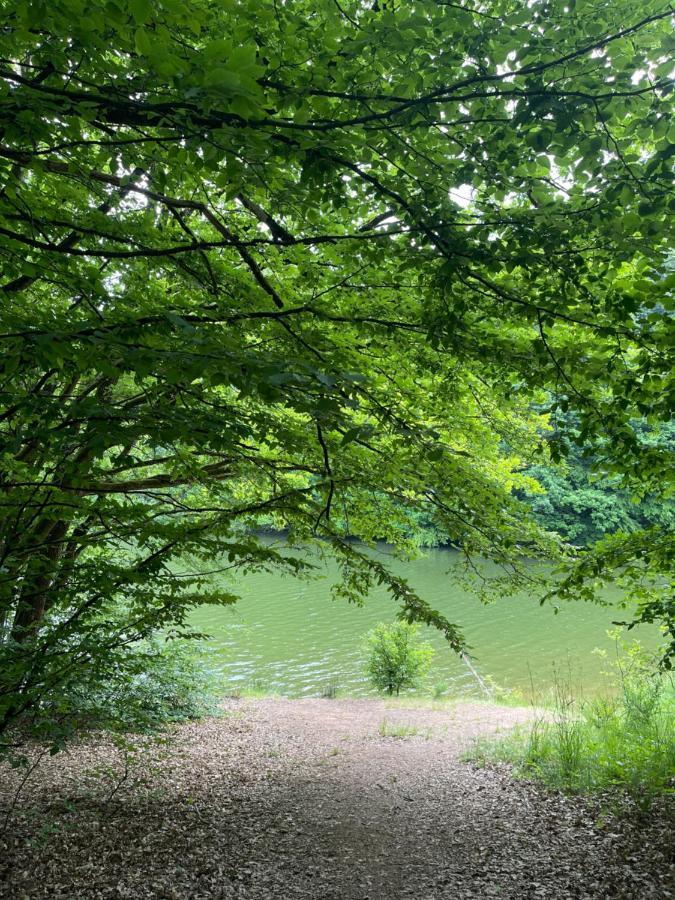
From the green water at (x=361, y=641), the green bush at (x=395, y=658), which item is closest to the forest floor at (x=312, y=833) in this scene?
the green water at (x=361, y=641)

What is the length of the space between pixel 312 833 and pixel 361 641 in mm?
13802

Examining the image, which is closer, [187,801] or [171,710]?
[187,801]

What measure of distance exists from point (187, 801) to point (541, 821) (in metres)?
3.15

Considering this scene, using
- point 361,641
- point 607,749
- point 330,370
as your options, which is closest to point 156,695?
point 607,749

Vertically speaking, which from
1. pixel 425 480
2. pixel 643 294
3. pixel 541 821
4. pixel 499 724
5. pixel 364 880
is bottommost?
pixel 364 880

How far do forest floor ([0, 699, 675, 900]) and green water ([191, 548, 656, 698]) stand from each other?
525cm

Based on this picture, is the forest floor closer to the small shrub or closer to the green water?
the green water

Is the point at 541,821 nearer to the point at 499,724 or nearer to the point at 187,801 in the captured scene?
the point at 187,801

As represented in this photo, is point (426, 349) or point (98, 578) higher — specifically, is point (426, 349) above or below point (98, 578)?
above

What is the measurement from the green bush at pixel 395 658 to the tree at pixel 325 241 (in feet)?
28.1

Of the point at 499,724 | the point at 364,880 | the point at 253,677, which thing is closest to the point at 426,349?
the point at 364,880

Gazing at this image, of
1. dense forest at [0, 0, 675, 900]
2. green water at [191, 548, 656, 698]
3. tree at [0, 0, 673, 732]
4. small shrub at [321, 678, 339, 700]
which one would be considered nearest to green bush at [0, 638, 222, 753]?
dense forest at [0, 0, 675, 900]

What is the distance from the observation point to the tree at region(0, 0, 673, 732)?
6.80ft

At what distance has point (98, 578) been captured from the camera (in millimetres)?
3670
